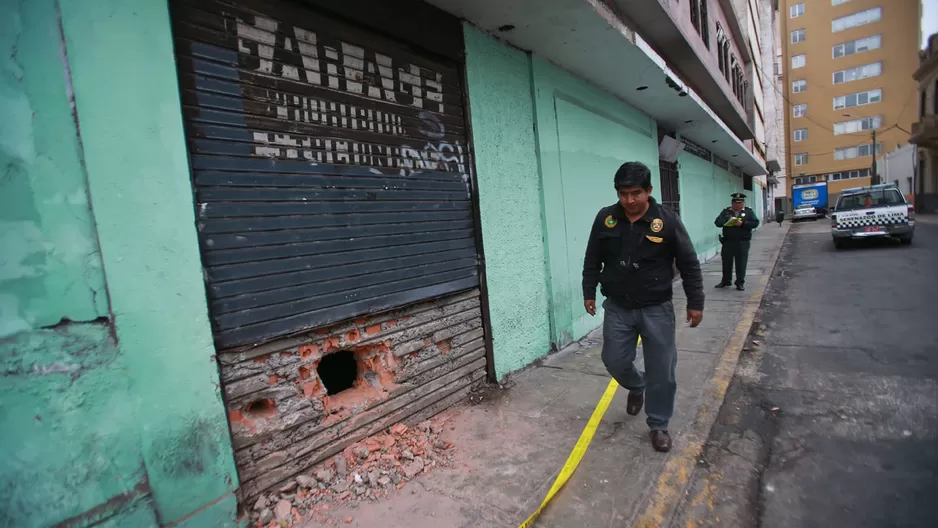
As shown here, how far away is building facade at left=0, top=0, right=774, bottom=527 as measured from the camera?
5.59 feet

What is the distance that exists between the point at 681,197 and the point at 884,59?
143 ft

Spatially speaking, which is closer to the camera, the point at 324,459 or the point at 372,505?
the point at 372,505

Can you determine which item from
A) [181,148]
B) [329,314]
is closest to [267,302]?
[329,314]

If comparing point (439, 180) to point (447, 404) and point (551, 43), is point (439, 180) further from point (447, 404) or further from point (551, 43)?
point (551, 43)

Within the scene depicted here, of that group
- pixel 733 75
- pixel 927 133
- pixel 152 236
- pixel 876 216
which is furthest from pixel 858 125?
pixel 152 236

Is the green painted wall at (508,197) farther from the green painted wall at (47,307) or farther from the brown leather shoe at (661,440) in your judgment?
the green painted wall at (47,307)

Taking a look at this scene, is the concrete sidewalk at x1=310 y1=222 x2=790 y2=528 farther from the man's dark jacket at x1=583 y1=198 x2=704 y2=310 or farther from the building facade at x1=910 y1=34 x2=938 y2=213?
the building facade at x1=910 y1=34 x2=938 y2=213

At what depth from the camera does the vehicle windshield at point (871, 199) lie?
11.6m

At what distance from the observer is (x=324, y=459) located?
106 inches

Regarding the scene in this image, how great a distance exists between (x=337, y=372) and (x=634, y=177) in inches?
105

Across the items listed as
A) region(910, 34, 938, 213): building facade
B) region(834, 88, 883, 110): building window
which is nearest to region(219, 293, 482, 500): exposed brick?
region(910, 34, 938, 213): building facade

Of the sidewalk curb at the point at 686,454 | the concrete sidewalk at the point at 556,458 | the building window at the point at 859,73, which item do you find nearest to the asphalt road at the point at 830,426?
the sidewalk curb at the point at 686,454

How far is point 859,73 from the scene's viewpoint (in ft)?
Result: 125

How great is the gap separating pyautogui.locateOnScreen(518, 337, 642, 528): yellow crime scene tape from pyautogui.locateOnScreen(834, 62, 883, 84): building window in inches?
2009
